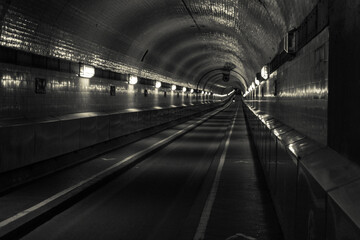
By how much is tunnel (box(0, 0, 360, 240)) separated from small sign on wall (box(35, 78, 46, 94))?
56 millimetres

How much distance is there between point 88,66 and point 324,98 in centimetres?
1054

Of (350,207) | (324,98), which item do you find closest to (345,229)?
(350,207)

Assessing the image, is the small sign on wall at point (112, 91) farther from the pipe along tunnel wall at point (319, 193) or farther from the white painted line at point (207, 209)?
the pipe along tunnel wall at point (319, 193)

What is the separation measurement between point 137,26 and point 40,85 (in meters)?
6.35

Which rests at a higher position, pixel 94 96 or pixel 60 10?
pixel 60 10

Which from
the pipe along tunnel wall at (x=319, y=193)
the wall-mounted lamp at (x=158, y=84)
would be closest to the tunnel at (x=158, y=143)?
the pipe along tunnel wall at (x=319, y=193)

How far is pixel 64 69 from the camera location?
1315cm

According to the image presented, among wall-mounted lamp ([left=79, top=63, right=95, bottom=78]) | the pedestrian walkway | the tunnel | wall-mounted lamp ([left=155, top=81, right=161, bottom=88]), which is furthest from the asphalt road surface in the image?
wall-mounted lamp ([left=155, top=81, right=161, bottom=88])

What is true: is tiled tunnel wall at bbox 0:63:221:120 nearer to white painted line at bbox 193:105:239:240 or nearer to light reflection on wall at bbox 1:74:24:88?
light reflection on wall at bbox 1:74:24:88

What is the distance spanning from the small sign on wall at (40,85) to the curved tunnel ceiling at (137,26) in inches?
30.1

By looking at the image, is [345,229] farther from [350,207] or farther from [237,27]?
[237,27]

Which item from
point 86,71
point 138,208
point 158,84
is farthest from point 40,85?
point 158,84

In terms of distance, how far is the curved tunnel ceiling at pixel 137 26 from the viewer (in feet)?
33.9

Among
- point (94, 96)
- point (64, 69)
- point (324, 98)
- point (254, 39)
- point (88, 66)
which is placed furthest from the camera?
point (254, 39)
